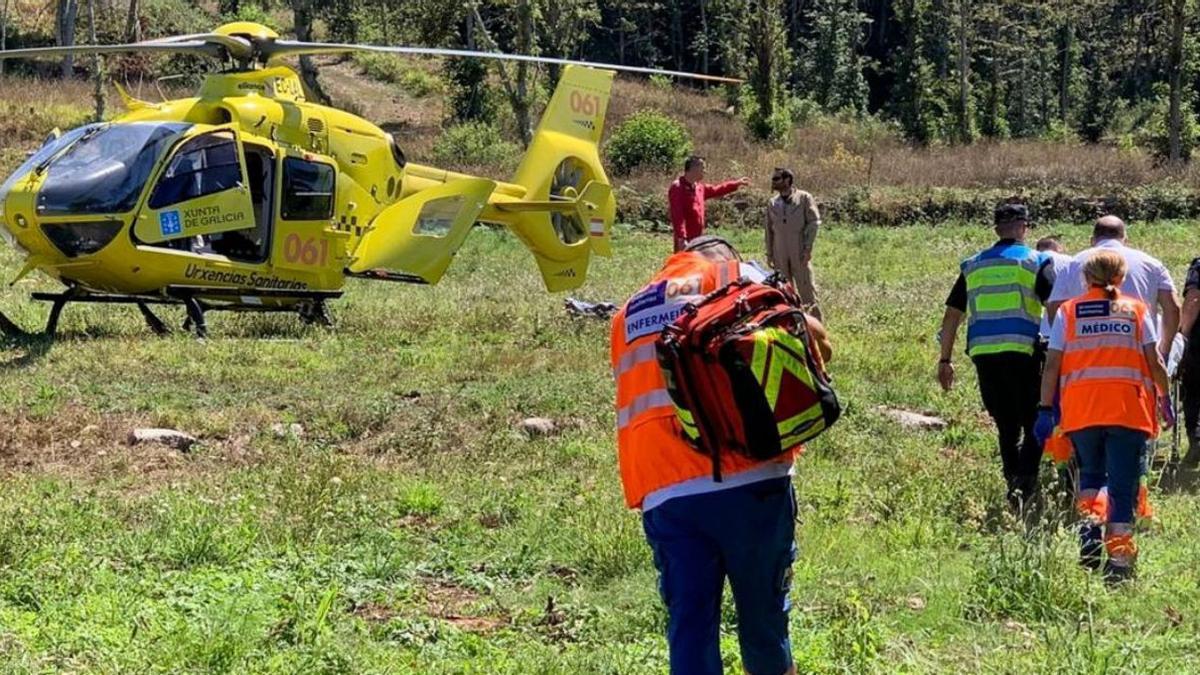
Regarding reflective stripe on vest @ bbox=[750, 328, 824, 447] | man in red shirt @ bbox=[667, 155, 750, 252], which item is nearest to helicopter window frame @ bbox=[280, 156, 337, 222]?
man in red shirt @ bbox=[667, 155, 750, 252]

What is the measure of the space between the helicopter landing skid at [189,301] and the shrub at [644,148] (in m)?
19.8

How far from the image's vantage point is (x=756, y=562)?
12.1 feet

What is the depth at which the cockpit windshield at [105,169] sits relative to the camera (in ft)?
37.6

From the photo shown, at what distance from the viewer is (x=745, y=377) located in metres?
3.50

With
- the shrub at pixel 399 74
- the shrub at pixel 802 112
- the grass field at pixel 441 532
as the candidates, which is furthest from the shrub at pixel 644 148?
the grass field at pixel 441 532

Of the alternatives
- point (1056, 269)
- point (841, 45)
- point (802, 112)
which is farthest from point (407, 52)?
point (841, 45)

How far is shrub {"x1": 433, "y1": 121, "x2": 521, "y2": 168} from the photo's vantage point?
33031 millimetres

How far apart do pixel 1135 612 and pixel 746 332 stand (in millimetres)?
2712

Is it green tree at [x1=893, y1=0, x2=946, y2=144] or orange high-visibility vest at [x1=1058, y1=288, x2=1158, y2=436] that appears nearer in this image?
orange high-visibility vest at [x1=1058, y1=288, x2=1158, y2=436]

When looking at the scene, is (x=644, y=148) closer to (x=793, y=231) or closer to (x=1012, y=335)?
(x=793, y=231)

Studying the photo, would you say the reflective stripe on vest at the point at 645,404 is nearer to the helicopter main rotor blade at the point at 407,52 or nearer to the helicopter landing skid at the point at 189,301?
the helicopter main rotor blade at the point at 407,52

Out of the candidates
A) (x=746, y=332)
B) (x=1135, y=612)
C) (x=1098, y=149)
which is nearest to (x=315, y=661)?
A: (x=746, y=332)

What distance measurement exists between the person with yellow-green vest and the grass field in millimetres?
303

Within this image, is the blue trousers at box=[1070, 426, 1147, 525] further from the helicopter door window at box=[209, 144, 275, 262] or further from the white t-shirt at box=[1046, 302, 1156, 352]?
the helicopter door window at box=[209, 144, 275, 262]
